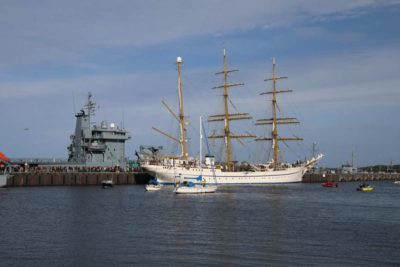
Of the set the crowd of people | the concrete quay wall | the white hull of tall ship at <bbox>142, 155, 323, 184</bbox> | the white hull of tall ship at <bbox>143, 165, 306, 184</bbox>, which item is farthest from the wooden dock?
the white hull of tall ship at <bbox>143, 165, 306, 184</bbox>

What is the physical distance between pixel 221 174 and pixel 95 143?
81.6 ft

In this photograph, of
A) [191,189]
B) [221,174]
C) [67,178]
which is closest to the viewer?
[191,189]

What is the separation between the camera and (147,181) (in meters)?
102

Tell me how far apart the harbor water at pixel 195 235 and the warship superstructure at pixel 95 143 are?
49388 mm

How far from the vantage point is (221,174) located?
343ft

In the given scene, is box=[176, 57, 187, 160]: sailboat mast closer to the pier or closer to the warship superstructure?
the warship superstructure

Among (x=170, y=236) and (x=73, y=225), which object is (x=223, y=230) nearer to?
(x=170, y=236)

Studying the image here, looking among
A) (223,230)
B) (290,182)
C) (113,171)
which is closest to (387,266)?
(223,230)

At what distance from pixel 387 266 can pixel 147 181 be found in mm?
79612

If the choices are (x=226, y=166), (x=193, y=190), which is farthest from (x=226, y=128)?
(x=193, y=190)

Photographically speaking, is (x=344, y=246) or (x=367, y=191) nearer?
(x=344, y=246)

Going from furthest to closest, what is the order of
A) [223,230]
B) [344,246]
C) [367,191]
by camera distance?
[367,191]
[223,230]
[344,246]

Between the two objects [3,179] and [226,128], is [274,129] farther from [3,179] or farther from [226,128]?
[3,179]

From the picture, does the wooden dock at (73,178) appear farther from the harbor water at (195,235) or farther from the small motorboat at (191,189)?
the harbor water at (195,235)
